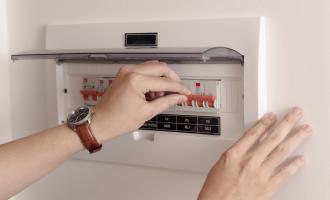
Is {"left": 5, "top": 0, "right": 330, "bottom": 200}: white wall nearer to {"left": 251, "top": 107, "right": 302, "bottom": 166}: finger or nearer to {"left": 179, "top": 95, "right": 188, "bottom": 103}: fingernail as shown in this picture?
→ {"left": 251, "top": 107, "right": 302, "bottom": 166}: finger

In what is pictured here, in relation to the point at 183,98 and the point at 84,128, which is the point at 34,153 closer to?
the point at 84,128

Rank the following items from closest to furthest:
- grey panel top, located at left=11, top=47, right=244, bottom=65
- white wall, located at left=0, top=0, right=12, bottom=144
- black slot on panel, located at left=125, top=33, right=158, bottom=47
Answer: grey panel top, located at left=11, top=47, right=244, bottom=65 → black slot on panel, located at left=125, top=33, right=158, bottom=47 → white wall, located at left=0, top=0, right=12, bottom=144

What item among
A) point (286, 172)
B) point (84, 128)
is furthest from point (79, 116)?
point (286, 172)

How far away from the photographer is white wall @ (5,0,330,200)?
25.8 inches

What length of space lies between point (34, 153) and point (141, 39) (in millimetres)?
262

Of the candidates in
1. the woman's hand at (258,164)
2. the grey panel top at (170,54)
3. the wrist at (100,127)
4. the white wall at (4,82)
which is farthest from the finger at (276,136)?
the white wall at (4,82)

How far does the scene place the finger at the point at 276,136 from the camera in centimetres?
64

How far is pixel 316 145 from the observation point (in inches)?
26.1

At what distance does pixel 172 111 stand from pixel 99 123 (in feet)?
0.44

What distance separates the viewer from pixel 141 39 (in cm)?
77

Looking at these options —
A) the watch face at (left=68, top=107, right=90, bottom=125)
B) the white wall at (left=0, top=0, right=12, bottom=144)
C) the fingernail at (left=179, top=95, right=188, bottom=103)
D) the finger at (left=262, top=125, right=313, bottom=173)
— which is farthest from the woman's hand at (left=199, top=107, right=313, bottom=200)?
the white wall at (left=0, top=0, right=12, bottom=144)

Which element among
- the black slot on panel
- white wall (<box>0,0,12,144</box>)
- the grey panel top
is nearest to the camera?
the grey panel top

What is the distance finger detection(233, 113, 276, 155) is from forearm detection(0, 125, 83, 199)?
10.1 inches

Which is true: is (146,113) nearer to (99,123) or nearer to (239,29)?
(99,123)
